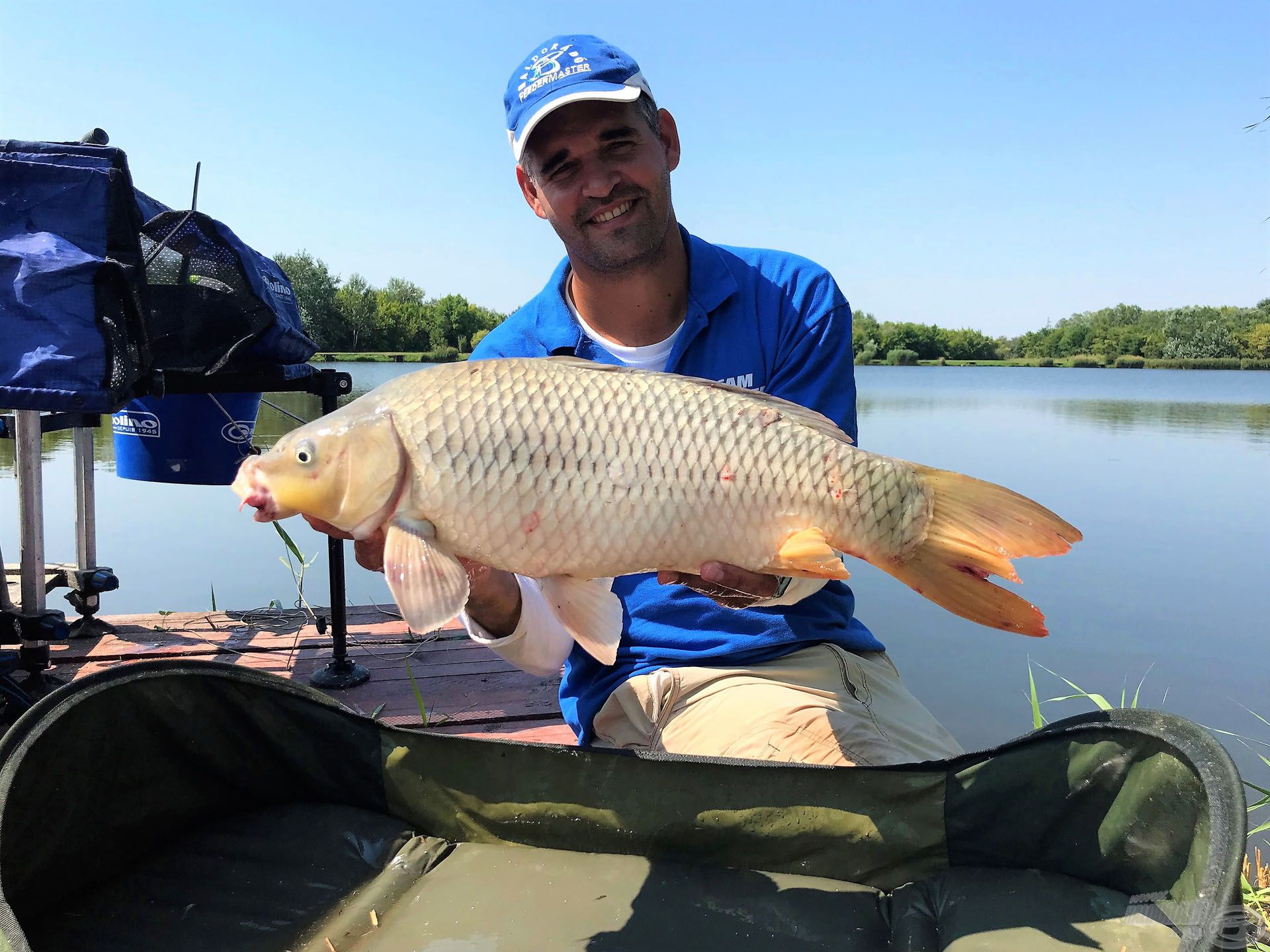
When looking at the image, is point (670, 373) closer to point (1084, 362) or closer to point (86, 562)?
point (86, 562)

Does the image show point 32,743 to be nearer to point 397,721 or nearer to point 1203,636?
point 397,721

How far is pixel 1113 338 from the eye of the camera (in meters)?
32.3

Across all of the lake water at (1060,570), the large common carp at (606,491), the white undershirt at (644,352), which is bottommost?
the lake water at (1060,570)

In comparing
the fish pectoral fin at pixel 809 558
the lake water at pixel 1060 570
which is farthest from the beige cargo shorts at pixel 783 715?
the lake water at pixel 1060 570

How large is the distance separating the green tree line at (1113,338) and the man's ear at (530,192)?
23173 mm

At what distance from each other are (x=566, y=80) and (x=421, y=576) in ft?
3.42

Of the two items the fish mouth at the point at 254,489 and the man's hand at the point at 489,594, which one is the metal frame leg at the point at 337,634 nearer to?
the man's hand at the point at 489,594

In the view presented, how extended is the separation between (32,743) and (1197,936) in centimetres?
134

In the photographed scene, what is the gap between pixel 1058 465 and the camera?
862 centimetres

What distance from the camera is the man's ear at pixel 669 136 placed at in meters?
1.84

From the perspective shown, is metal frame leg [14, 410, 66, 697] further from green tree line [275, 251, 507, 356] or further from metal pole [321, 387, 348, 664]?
green tree line [275, 251, 507, 356]

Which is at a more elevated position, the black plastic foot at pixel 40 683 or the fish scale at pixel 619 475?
the fish scale at pixel 619 475

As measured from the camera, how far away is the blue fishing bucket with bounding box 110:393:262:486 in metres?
2.63

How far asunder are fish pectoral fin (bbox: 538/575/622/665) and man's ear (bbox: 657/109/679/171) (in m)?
1.05
